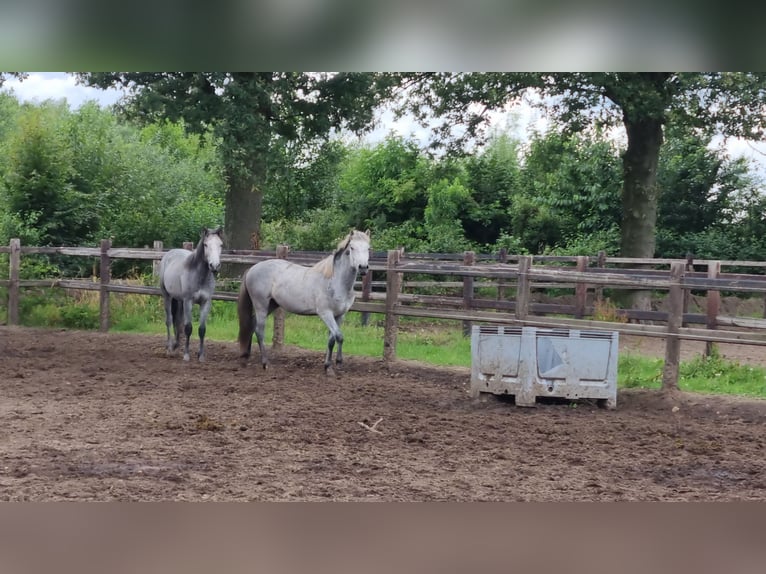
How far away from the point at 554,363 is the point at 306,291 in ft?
8.83

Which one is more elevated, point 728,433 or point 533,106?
point 533,106

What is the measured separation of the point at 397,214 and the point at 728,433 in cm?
1315

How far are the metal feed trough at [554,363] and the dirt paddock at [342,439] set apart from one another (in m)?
0.15

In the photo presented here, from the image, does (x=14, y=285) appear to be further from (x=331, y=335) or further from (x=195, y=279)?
(x=331, y=335)

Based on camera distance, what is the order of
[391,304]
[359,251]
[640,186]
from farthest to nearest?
[640,186], [391,304], [359,251]

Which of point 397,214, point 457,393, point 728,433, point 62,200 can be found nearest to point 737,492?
point 728,433

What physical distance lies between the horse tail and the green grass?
1.18 m

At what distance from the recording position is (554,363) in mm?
5715

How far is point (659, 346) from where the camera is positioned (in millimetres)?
10078

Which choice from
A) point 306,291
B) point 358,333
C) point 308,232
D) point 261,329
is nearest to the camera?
point 306,291

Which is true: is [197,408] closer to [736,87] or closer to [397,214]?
[736,87]

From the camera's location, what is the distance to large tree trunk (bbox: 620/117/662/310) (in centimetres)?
1223

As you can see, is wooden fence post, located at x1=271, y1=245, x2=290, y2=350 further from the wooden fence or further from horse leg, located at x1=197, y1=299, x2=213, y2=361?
horse leg, located at x1=197, y1=299, x2=213, y2=361

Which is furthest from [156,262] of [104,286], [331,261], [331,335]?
[331,335]
